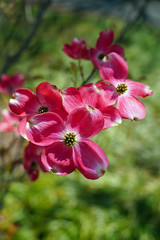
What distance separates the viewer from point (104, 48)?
0.82 meters

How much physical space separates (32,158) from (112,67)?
348 millimetres

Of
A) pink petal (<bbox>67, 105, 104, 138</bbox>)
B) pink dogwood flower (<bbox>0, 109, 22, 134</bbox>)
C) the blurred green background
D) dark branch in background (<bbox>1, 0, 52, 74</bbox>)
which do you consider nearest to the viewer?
pink petal (<bbox>67, 105, 104, 138</bbox>)

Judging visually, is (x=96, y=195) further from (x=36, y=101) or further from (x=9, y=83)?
(x=36, y=101)

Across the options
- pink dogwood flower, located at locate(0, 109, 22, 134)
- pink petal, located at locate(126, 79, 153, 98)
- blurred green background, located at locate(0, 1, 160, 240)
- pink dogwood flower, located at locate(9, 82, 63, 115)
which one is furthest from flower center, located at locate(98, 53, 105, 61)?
pink dogwood flower, located at locate(0, 109, 22, 134)

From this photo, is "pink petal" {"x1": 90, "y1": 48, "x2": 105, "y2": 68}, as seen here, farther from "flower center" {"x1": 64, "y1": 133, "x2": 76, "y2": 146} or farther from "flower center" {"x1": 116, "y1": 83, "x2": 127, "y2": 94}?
"flower center" {"x1": 64, "y1": 133, "x2": 76, "y2": 146}

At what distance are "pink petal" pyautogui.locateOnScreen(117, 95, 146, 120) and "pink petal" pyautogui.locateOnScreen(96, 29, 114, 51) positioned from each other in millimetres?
214

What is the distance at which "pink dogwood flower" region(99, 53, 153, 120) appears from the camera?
2.20 feet

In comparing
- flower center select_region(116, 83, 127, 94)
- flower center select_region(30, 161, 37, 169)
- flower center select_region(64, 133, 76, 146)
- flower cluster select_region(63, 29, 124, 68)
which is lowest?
flower center select_region(30, 161, 37, 169)

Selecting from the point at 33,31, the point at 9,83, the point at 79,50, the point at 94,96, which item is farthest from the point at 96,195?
the point at 94,96

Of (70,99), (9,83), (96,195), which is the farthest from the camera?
(96,195)

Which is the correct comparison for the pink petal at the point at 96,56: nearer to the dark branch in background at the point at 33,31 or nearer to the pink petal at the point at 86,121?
the pink petal at the point at 86,121

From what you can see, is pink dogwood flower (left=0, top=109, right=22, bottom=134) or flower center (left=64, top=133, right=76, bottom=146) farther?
pink dogwood flower (left=0, top=109, right=22, bottom=134)

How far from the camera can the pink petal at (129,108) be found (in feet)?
2.18

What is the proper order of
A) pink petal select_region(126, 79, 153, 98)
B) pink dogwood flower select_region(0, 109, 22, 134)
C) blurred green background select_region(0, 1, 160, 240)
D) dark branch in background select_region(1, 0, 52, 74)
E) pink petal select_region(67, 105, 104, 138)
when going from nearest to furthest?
pink petal select_region(67, 105, 104, 138) < pink petal select_region(126, 79, 153, 98) < pink dogwood flower select_region(0, 109, 22, 134) < dark branch in background select_region(1, 0, 52, 74) < blurred green background select_region(0, 1, 160, 240)
